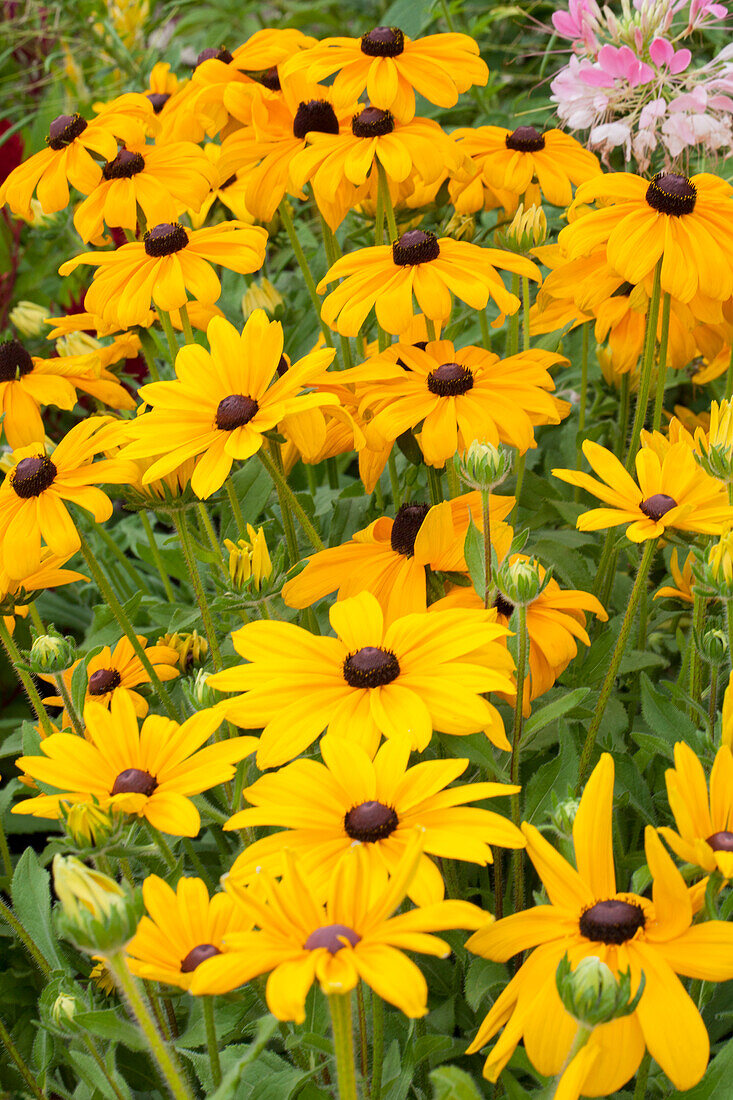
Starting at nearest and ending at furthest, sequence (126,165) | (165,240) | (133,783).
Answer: (133,783) < (165,240) < (126,165)

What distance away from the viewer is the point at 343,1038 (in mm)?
536

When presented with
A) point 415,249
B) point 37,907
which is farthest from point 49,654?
point 415,249

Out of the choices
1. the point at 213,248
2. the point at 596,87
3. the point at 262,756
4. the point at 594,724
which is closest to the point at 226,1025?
the point at 262,756

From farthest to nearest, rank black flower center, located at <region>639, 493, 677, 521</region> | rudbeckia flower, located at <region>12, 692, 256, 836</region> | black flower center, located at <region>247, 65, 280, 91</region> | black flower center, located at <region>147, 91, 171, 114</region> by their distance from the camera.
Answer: black flower center, located at <region>147, 91, 171, 114</region> < black flower center, located at <region>247, 65, 280, 91</region> < black flower center, located at <region>639, 493, 677, 521</region> < rudbeckia flower, located at <region>12, 692, 256, 836</region>

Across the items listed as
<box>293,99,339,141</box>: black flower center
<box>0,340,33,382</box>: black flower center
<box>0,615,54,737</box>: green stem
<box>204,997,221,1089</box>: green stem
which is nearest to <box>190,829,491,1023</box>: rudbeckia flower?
<box>204,997,221,1089</box>: green stem

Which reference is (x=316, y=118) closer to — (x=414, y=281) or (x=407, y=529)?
(x=414, y=281)

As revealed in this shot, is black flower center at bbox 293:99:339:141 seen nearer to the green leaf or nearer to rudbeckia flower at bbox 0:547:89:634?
rudbeckia flower at bbox 0:547:89:634

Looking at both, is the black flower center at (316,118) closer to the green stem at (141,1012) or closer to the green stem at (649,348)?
the green stem at (649,348)

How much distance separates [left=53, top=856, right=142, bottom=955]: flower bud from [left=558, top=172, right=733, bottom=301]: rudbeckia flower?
2.26ft

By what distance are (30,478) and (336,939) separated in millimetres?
553

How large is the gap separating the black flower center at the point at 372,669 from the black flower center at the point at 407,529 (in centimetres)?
18

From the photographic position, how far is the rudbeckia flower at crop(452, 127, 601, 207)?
3.92ft

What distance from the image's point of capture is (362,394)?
39.5 inches

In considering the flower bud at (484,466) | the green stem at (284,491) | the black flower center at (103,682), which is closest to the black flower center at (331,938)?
the flower bud at (484,466)
